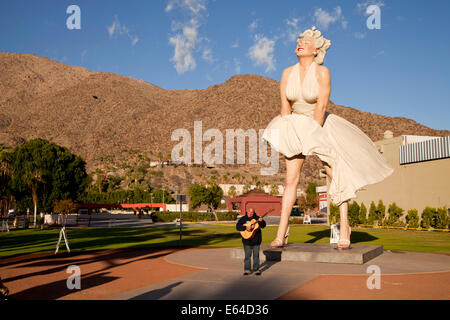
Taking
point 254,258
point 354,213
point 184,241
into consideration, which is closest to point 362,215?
point 354,213

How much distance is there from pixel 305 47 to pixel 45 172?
4371cm

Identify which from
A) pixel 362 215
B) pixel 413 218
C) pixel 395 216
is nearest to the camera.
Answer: pixel 413 218

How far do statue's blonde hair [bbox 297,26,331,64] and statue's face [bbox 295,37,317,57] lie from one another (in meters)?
0.11

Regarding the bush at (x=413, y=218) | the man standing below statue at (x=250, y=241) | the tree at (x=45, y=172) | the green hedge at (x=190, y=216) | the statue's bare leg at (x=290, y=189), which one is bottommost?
the green hedge at (x=190, y=216)

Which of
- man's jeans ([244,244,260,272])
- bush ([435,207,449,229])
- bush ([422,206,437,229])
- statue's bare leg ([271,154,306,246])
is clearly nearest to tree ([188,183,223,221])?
bush ([422,206,437,229])

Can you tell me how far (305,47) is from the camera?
1314 cm

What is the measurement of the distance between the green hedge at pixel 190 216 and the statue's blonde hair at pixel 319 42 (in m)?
41.5

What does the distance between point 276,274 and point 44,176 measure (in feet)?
149

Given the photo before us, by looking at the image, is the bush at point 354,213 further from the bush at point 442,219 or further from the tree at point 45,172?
the tree at point 45,172

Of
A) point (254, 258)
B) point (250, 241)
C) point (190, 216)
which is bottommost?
point (190, 216)

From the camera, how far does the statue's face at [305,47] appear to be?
13.1 meters

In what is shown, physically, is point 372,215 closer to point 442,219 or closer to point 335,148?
point 442,219

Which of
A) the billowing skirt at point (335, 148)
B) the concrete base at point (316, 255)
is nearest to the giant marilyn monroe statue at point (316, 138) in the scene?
the billowing skirt at point (335, 148)
